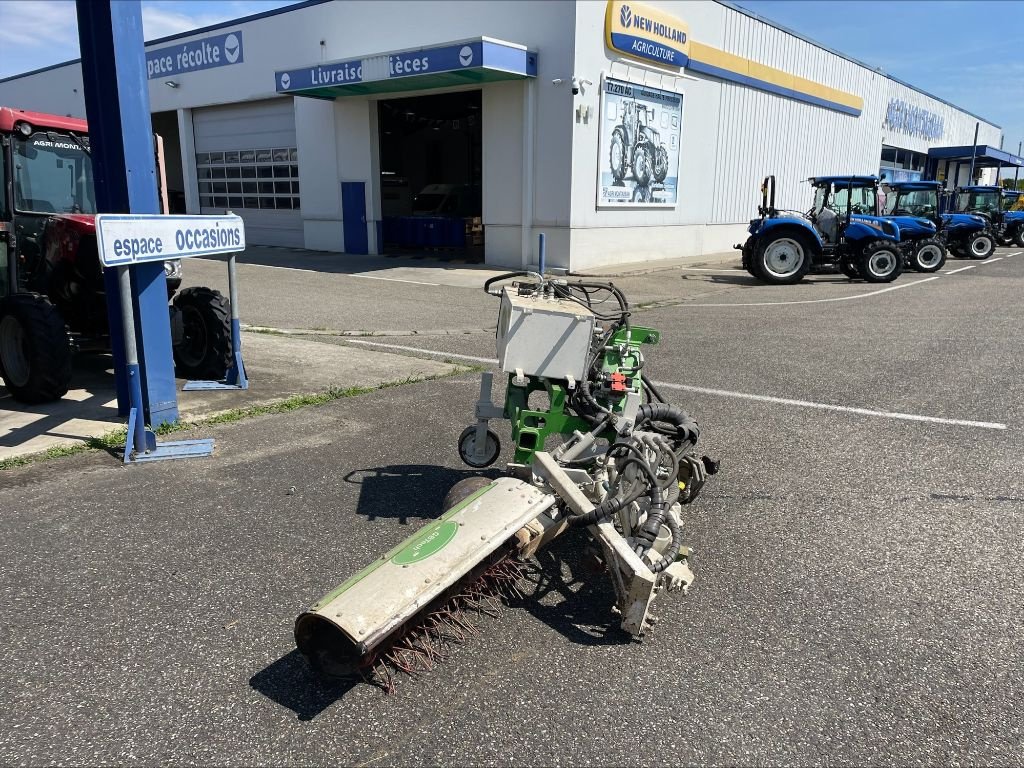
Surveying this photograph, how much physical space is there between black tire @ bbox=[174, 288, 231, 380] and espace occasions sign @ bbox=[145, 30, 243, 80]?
61.2 ft

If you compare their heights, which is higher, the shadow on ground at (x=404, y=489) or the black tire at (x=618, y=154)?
the black tire at (x=618, y=154)

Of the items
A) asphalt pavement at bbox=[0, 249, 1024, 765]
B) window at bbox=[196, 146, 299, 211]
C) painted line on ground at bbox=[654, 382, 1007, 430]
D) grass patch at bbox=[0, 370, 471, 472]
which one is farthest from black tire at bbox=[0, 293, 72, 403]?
window at bbox=[196, 146, 299, 211]

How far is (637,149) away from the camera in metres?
18.9

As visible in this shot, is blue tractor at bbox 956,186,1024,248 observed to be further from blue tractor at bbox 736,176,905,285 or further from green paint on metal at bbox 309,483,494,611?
green paint on metal at bbox 309,483,494,611

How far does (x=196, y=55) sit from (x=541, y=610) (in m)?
25.8

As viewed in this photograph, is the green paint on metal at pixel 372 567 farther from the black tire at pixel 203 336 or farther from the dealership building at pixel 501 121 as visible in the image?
the dealership building at pixel 501 121

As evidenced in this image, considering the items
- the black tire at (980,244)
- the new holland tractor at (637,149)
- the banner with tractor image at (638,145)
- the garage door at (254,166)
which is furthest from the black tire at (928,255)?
the garage door at (254,166)

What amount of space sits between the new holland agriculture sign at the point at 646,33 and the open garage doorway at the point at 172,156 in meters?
18.2

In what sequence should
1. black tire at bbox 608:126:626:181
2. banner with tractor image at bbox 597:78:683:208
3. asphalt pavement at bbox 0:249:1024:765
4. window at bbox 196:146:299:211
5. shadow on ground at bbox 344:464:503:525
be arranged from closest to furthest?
asphalt pavement at bbox 0:249:1024:765, shadow on ground at bbox 344:464:503:525, banner with tractor image at bbox 597:78:683:208, black tire at bbox 608:126:626:181, window at bbox 196:146:299:211

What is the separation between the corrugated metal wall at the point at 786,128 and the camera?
2273 centimetres

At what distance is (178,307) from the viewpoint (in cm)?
722

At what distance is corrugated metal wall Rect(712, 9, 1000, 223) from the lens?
22734 mm

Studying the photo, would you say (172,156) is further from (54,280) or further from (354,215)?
(54,280)

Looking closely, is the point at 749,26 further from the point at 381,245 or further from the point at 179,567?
the point at 179,567
